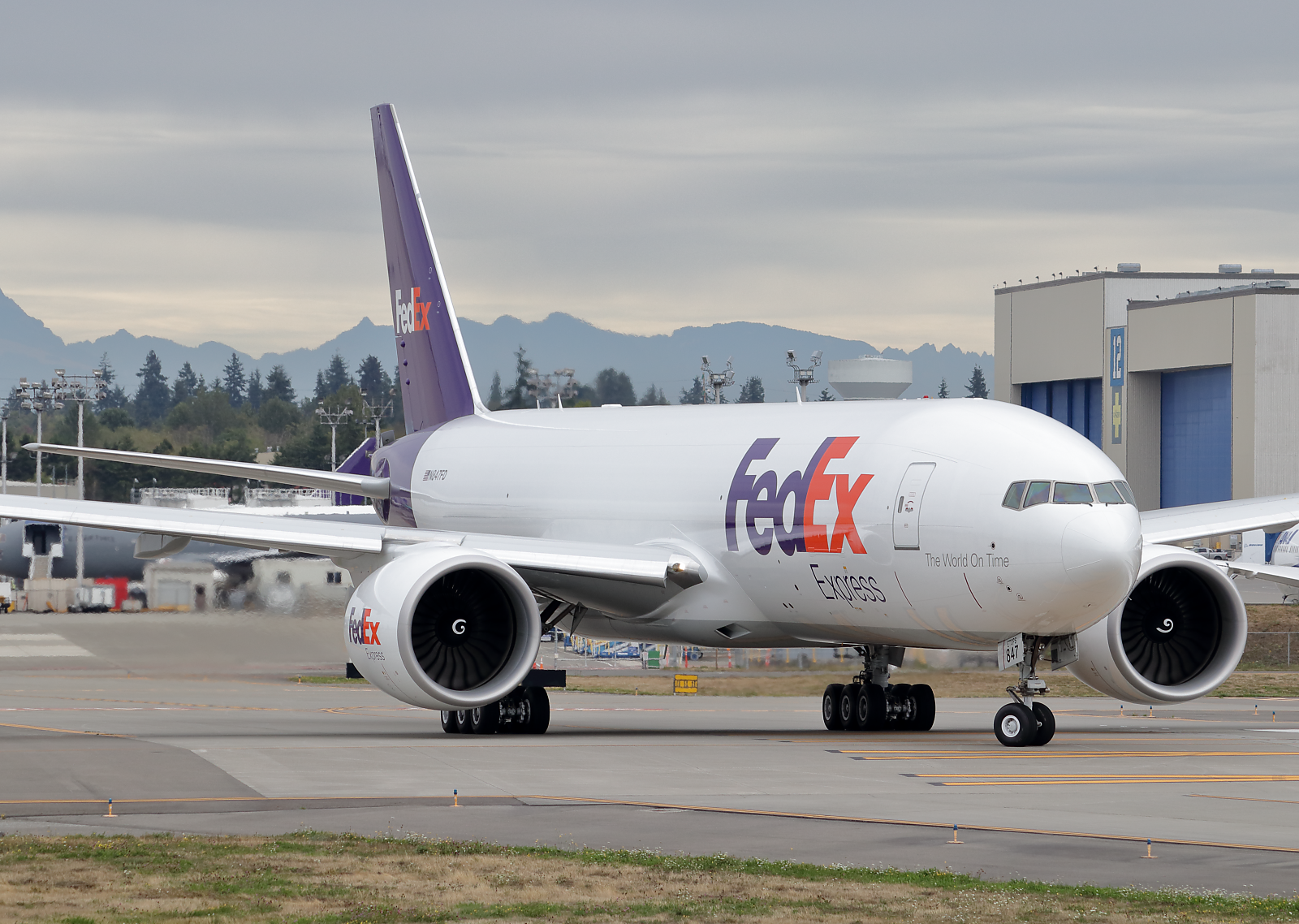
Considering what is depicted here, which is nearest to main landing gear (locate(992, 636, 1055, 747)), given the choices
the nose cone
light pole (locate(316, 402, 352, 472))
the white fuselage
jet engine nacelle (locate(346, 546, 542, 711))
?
the white fuselage

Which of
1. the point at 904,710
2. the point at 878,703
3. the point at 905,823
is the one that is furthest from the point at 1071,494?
the point at 905,823

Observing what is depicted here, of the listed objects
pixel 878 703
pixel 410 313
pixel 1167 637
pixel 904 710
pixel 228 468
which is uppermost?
pixel 410 313

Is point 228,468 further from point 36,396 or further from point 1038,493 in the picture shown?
point 36,396

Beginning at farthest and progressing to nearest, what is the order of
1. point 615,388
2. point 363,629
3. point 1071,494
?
1. point 615,388
2. point 363,629
3. point 1071,494

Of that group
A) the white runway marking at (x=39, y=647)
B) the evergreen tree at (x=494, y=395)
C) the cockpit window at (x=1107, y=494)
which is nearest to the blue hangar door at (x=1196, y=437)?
the evergreen tree at (x=494, y=395)

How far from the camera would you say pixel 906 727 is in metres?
27.0

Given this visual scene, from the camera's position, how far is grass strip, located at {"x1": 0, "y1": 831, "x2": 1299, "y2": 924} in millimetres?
11344

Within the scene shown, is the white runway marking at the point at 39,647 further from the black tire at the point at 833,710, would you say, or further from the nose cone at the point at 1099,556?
the nose cone at the point at 1099,556

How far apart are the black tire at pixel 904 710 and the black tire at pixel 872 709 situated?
151mm

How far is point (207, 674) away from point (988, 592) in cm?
2737

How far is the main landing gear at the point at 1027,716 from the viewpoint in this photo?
898 inches

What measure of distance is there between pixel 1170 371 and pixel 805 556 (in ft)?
273

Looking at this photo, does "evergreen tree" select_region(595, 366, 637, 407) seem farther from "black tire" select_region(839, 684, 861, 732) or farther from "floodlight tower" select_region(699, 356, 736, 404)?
"black tire" select_region(839, 684, 861, 732)

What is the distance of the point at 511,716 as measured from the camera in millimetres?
26188
